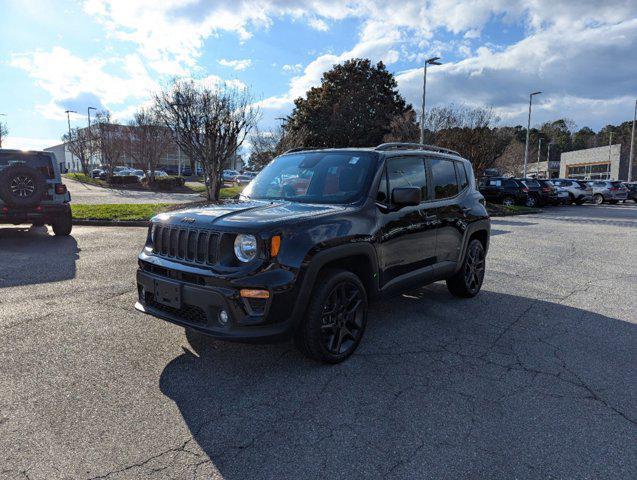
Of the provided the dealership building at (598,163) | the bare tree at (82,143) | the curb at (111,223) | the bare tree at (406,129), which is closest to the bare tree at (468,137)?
the bare tree at (406,129)

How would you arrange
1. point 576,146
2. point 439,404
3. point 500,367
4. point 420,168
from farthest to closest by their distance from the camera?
point 576,146 < point 420,168 < point 500,367 < point 439,404

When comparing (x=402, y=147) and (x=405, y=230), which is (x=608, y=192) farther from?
(x=405, y=230)

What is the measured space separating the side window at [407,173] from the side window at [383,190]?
7 centimetres

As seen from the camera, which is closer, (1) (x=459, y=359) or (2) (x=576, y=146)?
(1) (x=459, y=359)

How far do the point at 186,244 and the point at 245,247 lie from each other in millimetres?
544

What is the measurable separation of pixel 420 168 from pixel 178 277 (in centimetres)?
277

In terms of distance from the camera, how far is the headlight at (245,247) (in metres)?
3.27

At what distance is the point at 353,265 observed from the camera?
395cm

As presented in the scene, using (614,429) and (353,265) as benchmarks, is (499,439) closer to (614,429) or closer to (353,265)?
(614,429)

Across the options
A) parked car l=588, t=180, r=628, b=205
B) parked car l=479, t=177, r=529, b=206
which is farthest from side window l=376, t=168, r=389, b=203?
parked car l=588, t=180, r=628, b=205

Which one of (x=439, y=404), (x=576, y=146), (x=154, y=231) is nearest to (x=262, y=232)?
(x=154, y=231)

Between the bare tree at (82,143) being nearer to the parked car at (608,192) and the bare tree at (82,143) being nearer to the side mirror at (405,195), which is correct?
the parked car at (608,192)

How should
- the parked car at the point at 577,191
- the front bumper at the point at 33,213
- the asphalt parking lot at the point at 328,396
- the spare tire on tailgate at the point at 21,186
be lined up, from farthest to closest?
the parked car at the point at 577,191 → the front bumper at the point at 33,213 → the spare tire on tailgate at the point at 21,186 → the asphalt parking lot at the point at 328,396

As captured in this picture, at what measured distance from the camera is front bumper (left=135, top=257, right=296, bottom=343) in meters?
3.21
